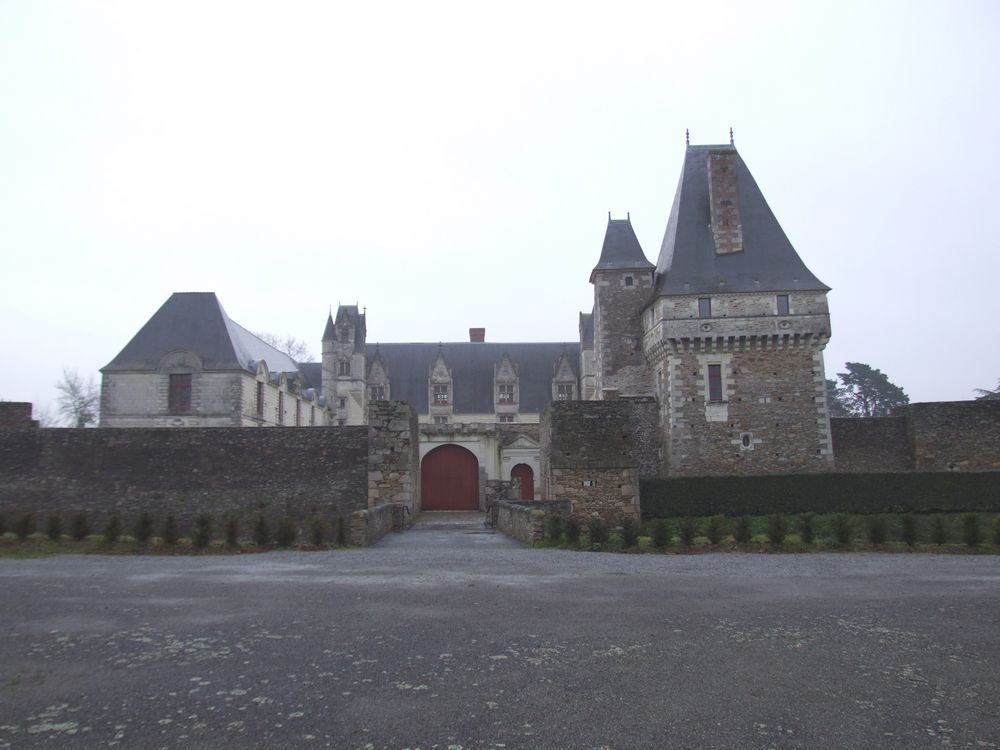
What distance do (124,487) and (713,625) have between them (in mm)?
14676

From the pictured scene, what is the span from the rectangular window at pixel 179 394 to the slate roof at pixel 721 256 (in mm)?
19446

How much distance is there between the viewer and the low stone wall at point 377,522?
12448 millimetres

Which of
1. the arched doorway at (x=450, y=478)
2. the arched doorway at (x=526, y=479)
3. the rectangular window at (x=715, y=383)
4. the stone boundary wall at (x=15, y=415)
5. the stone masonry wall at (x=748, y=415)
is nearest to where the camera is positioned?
the stone boundary wall at (x=15, y=415)

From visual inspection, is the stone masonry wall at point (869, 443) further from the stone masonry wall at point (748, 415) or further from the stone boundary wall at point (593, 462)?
the stone boundary wall at point (593, 462)

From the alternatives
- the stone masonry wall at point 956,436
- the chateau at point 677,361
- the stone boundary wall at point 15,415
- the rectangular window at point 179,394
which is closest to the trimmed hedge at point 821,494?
the stone masonry wall at point 956,436

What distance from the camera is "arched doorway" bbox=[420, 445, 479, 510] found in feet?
84.8

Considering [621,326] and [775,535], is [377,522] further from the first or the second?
[621,326]

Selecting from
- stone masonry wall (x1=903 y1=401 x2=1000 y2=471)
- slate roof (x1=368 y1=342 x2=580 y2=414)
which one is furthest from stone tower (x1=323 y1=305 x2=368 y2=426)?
stone masonry wall (x1=903 y1=401 x2=1000 y2=471)

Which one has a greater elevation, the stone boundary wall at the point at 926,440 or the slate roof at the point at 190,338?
the slate roof at the point at 190,338

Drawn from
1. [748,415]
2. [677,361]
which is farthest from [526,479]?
[748,415]

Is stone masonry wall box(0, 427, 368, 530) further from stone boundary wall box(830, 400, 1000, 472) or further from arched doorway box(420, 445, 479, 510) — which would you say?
stone boundary wall box(830, 400, 1000, 472)

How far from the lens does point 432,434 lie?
86.5 feet

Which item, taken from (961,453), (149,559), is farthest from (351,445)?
(961,453)

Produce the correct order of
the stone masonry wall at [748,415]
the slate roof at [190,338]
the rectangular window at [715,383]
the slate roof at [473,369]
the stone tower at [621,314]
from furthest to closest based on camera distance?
the slate roof at [473,369] < the slate roof at [190,338] < the stone tower at [621,314] < the rectangular window at [715,383] < the stone masonry wall at [748,415]
